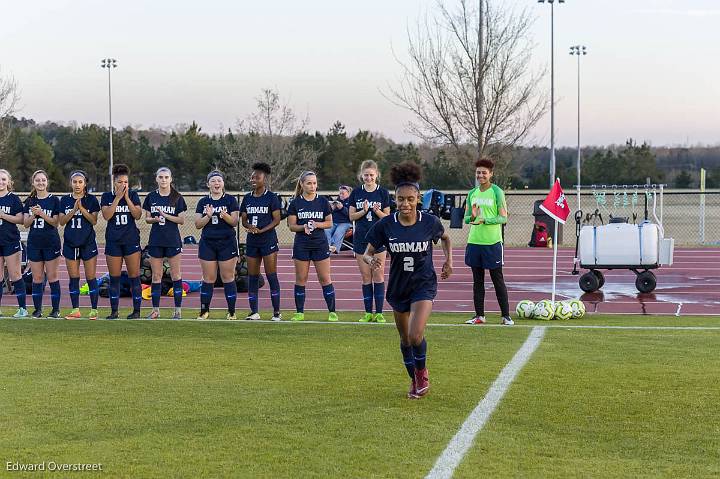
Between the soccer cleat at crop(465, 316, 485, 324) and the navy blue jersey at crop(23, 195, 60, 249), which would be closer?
the soccer cleat at crop(465, 316, 485, 324)

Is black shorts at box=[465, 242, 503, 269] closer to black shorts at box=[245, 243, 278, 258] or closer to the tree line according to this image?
black shorts at box=[245, 243, 278, 258]

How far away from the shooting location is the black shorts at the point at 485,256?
12.2 meters

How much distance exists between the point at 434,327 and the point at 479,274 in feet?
3.14

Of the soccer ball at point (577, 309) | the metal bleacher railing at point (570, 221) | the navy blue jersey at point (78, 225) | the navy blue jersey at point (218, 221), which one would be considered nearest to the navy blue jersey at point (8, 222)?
the navy blue jersey at point (78, 225)

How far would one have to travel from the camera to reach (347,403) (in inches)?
294

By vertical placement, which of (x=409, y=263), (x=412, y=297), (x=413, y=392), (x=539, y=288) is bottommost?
(x=539, y=288)

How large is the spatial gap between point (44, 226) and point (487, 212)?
20.0 ft

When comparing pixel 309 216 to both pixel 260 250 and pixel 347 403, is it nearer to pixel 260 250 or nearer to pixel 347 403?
pixel 260 250

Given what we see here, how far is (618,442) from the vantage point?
624 cm

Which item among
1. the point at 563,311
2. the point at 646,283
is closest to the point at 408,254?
the point at 563,311

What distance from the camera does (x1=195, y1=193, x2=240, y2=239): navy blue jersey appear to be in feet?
41.9

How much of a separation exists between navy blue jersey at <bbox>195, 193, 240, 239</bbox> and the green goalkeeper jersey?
3.22m

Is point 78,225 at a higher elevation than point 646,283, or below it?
higher

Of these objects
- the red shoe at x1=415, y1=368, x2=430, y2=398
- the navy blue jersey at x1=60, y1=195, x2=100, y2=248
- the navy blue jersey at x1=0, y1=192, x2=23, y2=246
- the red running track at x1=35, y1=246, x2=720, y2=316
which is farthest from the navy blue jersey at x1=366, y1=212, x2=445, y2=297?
the navy blue jersey at x1=0, y1=192, x2=23, y2=246
